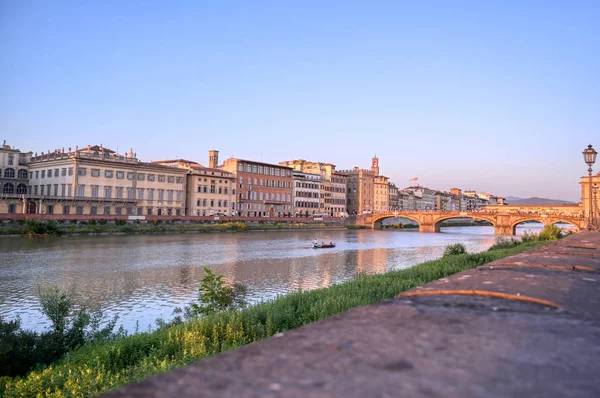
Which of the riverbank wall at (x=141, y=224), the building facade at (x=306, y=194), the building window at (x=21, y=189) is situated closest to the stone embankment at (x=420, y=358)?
the riverbank wall at (x=141, y=224)

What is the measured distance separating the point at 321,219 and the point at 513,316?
267 feet

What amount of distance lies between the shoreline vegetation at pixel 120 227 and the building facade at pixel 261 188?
696 cm

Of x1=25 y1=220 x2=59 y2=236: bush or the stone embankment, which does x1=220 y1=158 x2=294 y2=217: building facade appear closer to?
x1=25 y1=220 x2=59 y2=236: bush

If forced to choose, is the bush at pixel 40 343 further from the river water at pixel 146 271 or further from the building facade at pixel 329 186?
the building facade at pixel 329 186

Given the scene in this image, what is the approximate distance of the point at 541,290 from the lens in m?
2.27

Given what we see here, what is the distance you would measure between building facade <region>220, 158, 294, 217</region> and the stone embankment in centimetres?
7443

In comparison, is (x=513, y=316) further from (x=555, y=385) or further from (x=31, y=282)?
(x=31, y=282)

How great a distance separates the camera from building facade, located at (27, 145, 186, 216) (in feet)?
180

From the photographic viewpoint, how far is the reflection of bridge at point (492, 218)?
64750 millimetres

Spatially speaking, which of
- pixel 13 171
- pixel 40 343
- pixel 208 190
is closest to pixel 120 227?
pixel 13 171

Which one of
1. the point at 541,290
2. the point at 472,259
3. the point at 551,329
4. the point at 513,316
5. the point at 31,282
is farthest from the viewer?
the point at 31,282

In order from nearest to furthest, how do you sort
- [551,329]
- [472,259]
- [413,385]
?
[413,385] < [551,329] < [472,259]

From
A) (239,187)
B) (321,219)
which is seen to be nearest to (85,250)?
(239,187)

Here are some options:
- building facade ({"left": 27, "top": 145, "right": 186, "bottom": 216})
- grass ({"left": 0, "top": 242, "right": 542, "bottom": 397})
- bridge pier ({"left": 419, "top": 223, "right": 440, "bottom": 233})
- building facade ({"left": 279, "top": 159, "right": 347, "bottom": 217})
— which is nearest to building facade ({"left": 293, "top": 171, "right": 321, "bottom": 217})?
building facade ({"left": 279, "top": 159, "right": 347, "bottom": 217})
